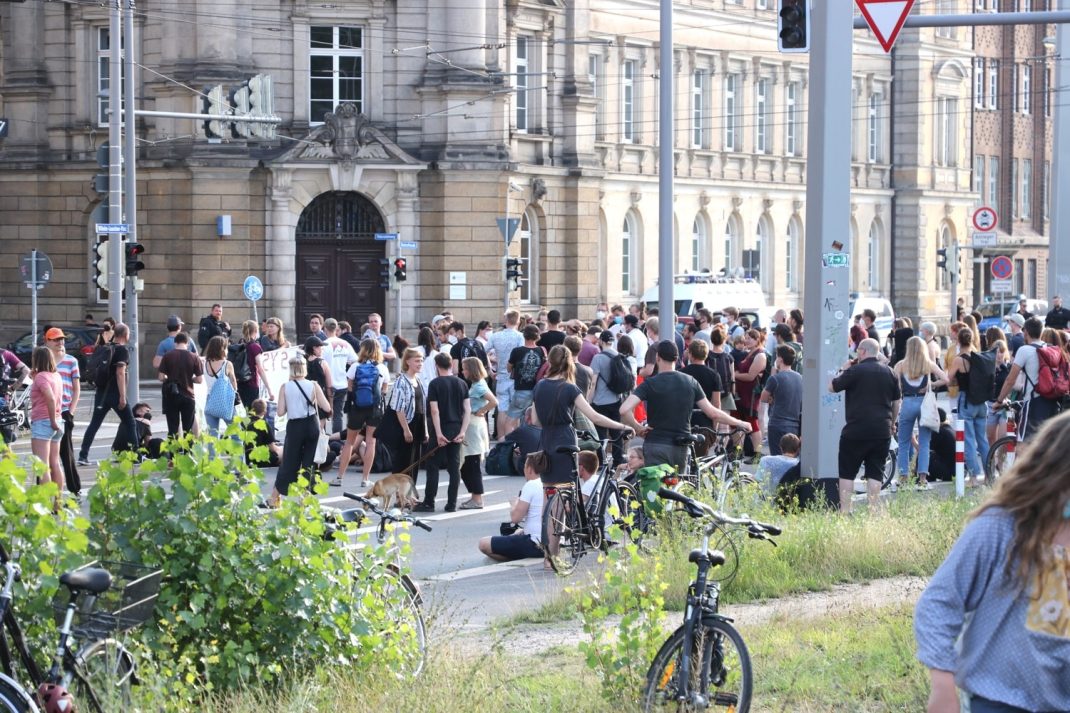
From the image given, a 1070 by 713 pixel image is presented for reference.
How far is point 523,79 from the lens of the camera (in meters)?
46.8

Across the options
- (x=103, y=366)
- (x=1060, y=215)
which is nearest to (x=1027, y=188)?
(x=1060, y=215)

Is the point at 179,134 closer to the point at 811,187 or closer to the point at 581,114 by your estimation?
the point at 581,114

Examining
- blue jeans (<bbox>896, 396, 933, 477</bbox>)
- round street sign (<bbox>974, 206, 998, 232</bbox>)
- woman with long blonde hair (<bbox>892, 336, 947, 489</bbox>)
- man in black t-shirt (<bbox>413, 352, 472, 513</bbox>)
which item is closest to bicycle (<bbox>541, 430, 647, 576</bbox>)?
man in black t-shirt (<bbox>413, 352, 472, 513</bbox>)

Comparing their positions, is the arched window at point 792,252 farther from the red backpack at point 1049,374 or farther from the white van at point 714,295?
the red backpack at point 1049,374

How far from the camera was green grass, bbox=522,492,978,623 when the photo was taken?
1173 centimetres

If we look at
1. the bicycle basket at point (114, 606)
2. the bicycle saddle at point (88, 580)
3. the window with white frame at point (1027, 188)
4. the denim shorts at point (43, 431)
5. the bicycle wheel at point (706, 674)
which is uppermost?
the window with white frame at point (1027, 188)

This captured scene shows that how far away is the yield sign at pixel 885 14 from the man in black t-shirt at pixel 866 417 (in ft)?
9.21

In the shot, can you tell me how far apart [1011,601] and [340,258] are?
38.5 m

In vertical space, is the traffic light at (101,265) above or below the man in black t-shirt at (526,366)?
above

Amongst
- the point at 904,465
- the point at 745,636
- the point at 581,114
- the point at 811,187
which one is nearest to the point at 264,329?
the point at 904,465

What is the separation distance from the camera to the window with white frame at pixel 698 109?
57.0m

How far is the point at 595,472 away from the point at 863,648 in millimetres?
5522

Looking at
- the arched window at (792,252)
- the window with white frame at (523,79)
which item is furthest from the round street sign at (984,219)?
the arched window at (792,252)

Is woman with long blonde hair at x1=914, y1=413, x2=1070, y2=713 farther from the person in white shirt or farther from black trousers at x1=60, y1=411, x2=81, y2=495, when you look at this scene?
black trousers at x1=60, y1=411, x2=81, y2=495
